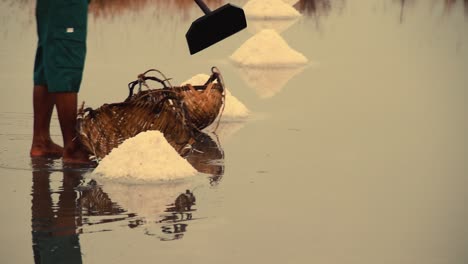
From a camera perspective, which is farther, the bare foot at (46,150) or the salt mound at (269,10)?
the salt mound at (269,10)

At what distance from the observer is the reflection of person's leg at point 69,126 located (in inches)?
334

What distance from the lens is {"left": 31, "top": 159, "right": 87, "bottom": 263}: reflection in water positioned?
6461 millimetres

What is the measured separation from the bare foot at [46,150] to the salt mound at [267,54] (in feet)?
13.4

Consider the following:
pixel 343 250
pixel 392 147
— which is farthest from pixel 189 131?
pixel 343 250

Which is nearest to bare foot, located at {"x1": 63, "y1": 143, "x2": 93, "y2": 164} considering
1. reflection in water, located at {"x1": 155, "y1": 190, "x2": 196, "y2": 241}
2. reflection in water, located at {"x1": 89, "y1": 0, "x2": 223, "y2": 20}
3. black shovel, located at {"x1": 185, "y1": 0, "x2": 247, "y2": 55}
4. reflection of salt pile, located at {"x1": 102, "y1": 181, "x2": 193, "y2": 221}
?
reflection of salt pile, located at {"x1": 102, "y1": 181, "x2": 193, "y2": 221}

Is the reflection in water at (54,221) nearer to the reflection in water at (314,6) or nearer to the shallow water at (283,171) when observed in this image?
the shallow water at (283,171)

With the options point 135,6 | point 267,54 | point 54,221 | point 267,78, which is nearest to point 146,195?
point 54,221

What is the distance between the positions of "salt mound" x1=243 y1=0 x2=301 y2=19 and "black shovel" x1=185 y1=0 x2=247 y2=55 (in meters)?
8.16

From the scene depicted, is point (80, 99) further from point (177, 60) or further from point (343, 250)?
point (343, 250)

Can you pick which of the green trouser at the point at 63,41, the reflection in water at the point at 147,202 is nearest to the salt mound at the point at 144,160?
the reflection in water at the point at 147,202

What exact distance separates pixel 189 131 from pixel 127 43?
549 cm

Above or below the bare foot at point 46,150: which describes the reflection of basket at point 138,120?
above

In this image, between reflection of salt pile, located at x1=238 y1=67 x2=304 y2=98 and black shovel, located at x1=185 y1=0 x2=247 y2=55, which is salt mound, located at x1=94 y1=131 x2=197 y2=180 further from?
reflection of salt pile, located at x1=238 y1=67 x2=304 y2=98

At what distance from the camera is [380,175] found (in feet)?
27.2
